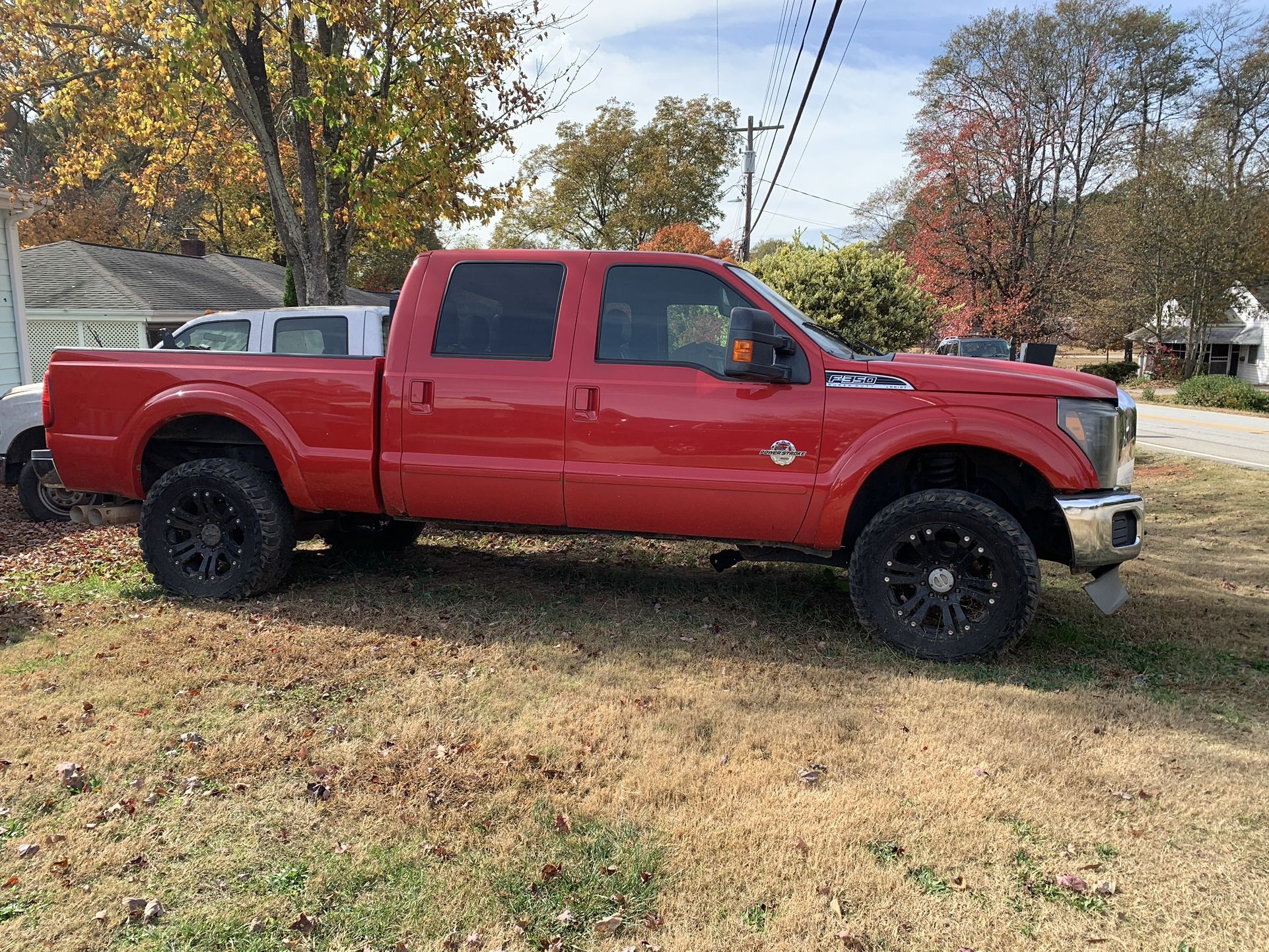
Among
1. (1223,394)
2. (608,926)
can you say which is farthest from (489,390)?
(1223,394)

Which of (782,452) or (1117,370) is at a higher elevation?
(1117,370)

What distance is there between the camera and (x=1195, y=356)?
123ft

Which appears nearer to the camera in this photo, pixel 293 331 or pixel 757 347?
pixel 757 347

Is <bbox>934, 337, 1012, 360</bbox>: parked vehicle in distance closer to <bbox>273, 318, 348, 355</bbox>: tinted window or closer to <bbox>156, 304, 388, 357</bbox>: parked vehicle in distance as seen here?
<bbox>156, 304, 388, 357</bbox>: parked vehicle in distance

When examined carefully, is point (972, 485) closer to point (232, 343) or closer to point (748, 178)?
point (232, 343)

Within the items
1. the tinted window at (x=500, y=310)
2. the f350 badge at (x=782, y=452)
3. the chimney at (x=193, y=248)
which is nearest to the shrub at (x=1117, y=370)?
the chimney at (x=193, y=248)

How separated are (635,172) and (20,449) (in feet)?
122

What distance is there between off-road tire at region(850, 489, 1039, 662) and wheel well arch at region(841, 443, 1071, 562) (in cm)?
23

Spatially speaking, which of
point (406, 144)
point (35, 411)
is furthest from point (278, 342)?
point (406, 144)

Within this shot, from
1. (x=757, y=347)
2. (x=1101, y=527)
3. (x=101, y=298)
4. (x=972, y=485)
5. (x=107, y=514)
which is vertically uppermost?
(x=101, y=298)

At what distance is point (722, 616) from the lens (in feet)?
17.6

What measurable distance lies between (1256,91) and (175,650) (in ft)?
157

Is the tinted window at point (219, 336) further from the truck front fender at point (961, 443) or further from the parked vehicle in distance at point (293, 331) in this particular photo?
the truck front fender at point (961, 443)

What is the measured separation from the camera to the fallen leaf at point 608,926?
2531mm
